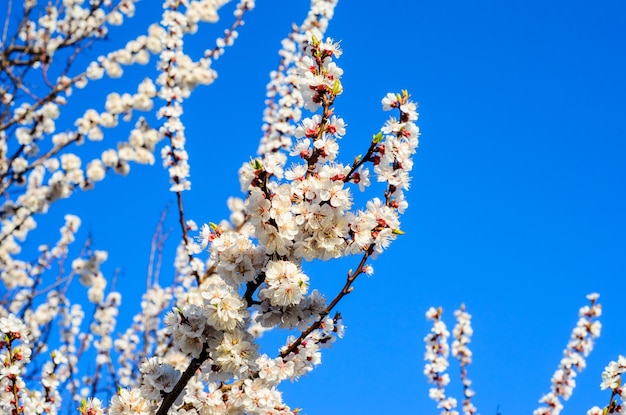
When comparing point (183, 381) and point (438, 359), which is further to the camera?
point (438, 359)

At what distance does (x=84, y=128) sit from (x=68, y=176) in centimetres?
79

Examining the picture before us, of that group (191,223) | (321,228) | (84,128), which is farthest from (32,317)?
(321,228)

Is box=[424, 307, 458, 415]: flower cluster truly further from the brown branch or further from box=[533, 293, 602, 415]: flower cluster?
the brown branch

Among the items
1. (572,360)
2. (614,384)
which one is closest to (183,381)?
(614,384)

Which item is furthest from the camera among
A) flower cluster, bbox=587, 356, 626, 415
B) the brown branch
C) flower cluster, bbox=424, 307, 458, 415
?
flower cluster, bbox=424, 307, 458, 415

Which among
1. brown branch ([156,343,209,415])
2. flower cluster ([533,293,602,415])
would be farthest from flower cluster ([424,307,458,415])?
brown branch ([156,343,209,415])

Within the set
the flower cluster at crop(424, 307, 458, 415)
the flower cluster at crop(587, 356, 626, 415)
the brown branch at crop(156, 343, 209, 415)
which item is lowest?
the brown branch at crop(156, 343, 209, 415)

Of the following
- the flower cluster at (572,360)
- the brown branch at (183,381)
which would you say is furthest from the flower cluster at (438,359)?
the brown branch at (183,381)

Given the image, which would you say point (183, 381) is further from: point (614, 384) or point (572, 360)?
point (572, 360)

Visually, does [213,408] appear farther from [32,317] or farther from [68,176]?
[32,317]

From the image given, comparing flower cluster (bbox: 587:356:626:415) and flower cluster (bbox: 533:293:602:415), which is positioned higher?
flower cluster (bbox: 533:293:602:415)

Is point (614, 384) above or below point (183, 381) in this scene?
above

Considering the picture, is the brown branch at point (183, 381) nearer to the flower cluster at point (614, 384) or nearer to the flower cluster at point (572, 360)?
the flower cluster at point (614, 384)

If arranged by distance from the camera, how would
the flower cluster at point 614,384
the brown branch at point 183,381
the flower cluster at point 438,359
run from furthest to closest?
1. the flower cluster at point 438,359
2. the flower cluster at point 614,384
3. the brown branch at point 183,381
